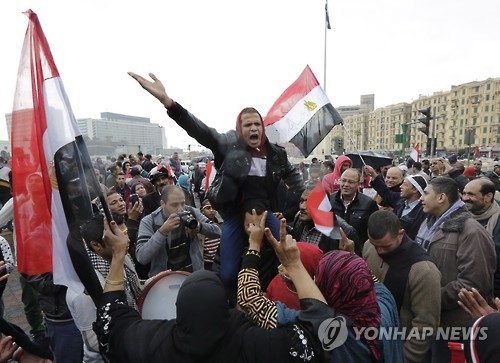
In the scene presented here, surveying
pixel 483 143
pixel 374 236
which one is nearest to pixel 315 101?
pixel 374 236

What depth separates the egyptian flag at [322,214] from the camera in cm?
250

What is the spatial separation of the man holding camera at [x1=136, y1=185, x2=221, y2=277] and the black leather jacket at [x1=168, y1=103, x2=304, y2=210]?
0.91 meters

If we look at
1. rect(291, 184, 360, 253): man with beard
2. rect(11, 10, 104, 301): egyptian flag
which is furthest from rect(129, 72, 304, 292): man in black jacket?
rect(291, 184, 360, 253): man with beard

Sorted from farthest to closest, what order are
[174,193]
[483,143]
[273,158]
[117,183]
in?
[483,143] < [117,183] < [174,193] < [273,158]

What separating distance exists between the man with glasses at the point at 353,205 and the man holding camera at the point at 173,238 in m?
1.77

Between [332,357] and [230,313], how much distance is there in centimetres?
53

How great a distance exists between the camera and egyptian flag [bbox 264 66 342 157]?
4664 millimetres

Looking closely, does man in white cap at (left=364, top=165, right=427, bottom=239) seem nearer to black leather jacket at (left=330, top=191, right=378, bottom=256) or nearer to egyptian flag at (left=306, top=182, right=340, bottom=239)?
black leather jacket at (left=330, top=191, right=378, bottom=256)

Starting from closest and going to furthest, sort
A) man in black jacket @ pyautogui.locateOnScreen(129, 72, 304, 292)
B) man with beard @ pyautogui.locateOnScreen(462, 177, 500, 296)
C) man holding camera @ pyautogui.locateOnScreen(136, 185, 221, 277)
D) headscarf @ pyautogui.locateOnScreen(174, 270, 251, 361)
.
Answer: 1. headscarf @ pyautogui.locateOnScreen(174, 270, 251, 361)
2. man in black jacket @ pyautogui.locateOnScreen(129, 72, 304, 292)
3. man holding camera @ pyautogui.locateOnScreen(136, 185, 221, 277)
4. man with beard @ pyautogui.locateOnScreen(462, 177, 500, 296)

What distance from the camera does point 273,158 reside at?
2.60 metres

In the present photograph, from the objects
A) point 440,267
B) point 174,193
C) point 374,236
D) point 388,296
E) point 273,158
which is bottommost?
point 440,267

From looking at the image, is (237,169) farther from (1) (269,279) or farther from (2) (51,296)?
(2) (51,296)

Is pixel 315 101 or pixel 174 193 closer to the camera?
pixel 174 193

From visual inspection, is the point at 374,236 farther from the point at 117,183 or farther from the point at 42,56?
the point at 117,183
